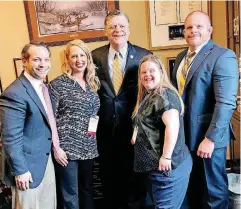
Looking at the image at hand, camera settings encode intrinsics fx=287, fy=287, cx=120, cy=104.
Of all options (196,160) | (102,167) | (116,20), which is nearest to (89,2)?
(116,20)

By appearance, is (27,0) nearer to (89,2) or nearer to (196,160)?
(89,2)

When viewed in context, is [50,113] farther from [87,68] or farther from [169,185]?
[169,185]

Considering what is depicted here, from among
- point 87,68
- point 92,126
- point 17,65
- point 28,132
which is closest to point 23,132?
point 28,132

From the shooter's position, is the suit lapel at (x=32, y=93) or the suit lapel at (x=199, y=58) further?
the suit lapel at (x=199, y=58)

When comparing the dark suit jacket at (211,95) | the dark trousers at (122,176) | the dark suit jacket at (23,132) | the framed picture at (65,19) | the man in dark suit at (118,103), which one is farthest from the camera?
the framed picture at (65,19)

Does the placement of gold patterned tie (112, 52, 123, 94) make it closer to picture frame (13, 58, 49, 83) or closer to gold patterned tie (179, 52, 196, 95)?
gold patterned tie (179, 52, 196, 95)

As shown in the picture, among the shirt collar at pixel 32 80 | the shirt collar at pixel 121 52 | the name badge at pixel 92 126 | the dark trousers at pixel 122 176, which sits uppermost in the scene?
the shirt collar at pixel 121 52

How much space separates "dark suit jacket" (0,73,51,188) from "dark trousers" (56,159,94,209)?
0.23 m

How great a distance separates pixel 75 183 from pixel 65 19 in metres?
1.68

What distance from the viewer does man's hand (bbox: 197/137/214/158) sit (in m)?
1.78

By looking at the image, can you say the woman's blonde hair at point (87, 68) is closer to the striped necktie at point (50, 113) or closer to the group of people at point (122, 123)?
the group of people at point (122, 123)

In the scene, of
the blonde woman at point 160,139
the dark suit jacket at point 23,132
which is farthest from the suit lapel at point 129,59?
the dark suit jacket at point 23,132

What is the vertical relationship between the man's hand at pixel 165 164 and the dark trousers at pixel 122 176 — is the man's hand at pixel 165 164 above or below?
above

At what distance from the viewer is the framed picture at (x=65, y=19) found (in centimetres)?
280
